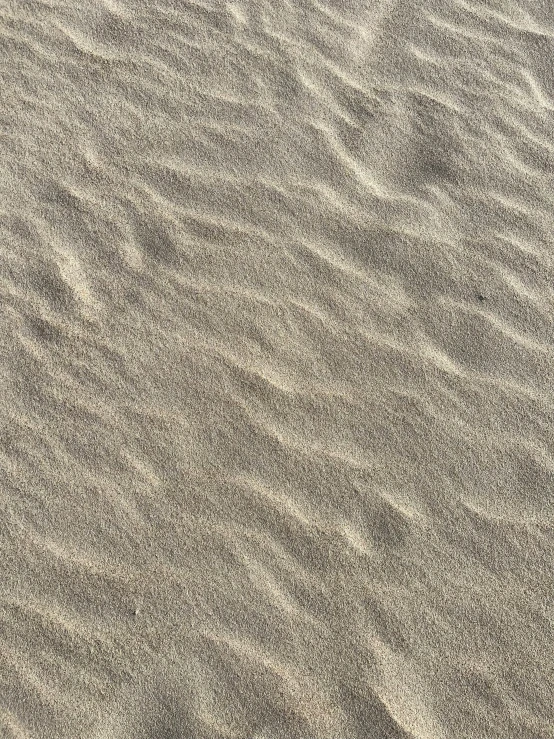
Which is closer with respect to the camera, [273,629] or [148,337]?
[273,629]

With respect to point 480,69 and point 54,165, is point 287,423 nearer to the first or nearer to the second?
point 54,165

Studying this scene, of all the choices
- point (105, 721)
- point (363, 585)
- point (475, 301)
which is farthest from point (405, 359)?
point (105, 721)

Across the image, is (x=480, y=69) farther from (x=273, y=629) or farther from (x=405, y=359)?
(x=273, y=629)

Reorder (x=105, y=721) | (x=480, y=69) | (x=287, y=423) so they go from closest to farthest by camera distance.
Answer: (x=105, y=721) → (x=287, y=423) → (x=480, y=69)

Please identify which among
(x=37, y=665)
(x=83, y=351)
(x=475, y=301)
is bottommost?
(x=37, y=665)

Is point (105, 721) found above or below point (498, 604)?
below

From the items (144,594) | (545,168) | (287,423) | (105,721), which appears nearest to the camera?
(105,721)
